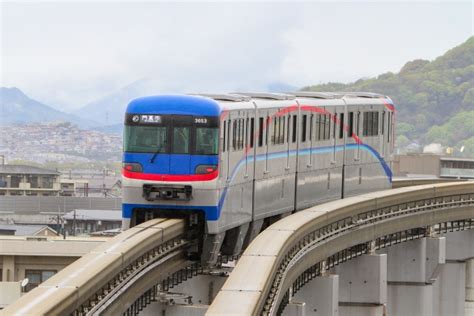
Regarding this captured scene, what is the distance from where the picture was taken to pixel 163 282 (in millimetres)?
35031

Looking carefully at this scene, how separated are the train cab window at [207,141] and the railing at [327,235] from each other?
2.02 metres

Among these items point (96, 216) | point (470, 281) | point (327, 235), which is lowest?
point (96, 216)

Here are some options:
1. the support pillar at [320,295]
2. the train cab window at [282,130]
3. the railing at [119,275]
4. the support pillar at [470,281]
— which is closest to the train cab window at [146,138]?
the railing at [119,275]

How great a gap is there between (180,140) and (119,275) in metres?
6.34

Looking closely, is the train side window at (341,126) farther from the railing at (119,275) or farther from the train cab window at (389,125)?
the railing at (119,275)

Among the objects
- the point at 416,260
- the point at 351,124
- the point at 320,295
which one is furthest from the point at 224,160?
the point at 416,260

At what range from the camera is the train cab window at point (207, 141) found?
117 ft

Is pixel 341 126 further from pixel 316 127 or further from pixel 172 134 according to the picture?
pixel 172 134

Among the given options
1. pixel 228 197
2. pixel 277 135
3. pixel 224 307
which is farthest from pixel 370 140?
pixel 224 307

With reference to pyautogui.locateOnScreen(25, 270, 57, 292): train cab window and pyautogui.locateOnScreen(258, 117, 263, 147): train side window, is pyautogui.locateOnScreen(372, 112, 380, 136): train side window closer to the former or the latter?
pyautogui.locateOnScreen(258, 117, 263, 147): train side window

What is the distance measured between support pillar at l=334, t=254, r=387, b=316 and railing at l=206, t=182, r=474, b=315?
0.51 meters

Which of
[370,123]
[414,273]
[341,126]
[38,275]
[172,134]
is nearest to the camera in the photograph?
[172,134]

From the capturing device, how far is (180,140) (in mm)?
35938

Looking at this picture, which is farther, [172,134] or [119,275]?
[172,134]
